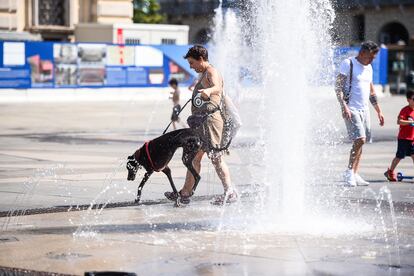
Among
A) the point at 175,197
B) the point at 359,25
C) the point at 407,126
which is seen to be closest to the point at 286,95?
the point at 175,197

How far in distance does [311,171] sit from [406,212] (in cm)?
386

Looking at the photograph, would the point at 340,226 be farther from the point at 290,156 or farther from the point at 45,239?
the point at 45,239

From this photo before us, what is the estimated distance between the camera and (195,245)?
7.89m

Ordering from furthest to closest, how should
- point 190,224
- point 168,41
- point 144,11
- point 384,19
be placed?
point 384,19
point 144,11
point 168,41
point 190,224

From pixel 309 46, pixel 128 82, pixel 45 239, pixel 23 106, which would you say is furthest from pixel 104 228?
pixel 128 82

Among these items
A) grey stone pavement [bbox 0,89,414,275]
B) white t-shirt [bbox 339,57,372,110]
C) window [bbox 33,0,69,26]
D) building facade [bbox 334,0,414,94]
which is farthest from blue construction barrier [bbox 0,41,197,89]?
building facade [bbox 334,0,414,94]

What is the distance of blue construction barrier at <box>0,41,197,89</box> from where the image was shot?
107ft

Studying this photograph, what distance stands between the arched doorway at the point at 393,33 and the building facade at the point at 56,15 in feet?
103

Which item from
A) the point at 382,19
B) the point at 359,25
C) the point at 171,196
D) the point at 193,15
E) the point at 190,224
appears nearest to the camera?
the point at 190,224

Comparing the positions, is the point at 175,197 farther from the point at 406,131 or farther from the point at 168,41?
the point at 168,41

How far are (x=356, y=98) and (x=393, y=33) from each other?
57.2 metres

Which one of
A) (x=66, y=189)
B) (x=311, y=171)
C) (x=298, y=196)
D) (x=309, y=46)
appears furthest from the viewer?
(x=311, y=171)

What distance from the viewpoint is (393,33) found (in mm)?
68062

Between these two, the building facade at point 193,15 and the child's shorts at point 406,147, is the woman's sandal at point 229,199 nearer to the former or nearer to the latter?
the child's shorts at point 406,147
